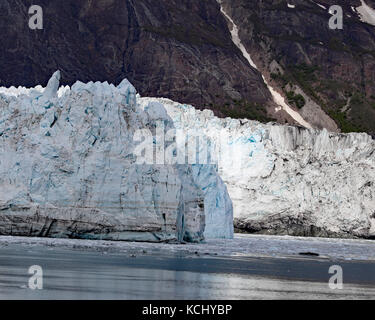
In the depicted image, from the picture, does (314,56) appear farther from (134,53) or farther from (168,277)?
(168,277)

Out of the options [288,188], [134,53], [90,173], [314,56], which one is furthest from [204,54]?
[90,173]

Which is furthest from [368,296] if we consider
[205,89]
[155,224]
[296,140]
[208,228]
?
[205,89]

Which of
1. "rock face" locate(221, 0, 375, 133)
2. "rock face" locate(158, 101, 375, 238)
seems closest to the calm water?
"rock face" locate(158, 101, 375, 238)

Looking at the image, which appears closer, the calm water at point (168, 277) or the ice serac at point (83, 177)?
the calm water at point (168, 277)

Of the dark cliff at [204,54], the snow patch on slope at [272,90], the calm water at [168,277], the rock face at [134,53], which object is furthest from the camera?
the snow patch on slope at [272,90]

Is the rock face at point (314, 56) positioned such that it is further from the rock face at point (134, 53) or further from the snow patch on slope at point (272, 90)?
the rock face at point (134, 53)

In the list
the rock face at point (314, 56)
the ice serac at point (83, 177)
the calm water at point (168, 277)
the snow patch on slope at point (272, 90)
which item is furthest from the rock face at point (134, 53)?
the calm water at point (168, 277)

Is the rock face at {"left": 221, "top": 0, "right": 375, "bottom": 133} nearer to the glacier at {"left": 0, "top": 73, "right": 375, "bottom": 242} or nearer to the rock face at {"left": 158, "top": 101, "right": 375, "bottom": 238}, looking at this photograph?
the rock face at {"left": 158, "top": 101, "right": 375, "bottom": 238}
